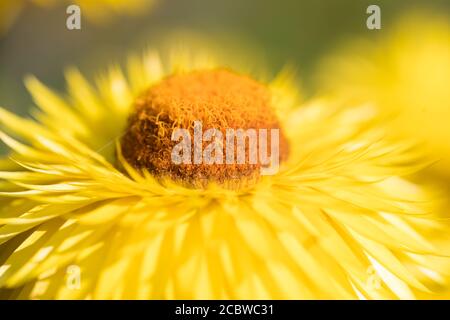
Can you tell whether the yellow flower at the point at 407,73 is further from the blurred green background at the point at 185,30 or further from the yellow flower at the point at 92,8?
the yellow flower at the point at 92,8

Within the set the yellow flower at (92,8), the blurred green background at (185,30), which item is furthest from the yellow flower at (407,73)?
the yellow flower at (92,8)

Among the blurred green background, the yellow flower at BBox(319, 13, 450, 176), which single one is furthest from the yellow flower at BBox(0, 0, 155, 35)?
the yellow flower at BBox(319, 13, 450, 176)

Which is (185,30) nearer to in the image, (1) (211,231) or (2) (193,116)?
(2) (193,116)

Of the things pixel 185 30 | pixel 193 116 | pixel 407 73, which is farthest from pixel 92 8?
pixel 407 73

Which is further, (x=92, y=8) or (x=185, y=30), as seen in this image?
(x=185, y=30)

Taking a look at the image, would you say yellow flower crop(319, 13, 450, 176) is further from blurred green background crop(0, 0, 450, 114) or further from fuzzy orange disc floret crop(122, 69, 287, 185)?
fuzzy orange disc floret crop(122, 69, 287, 185)
